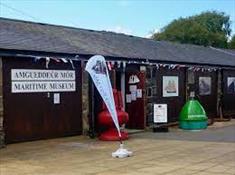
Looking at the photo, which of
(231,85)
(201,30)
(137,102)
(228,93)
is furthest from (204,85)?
(201,30)

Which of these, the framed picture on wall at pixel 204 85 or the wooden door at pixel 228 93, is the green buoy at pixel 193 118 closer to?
the framed picture on wall at pixel 204 85

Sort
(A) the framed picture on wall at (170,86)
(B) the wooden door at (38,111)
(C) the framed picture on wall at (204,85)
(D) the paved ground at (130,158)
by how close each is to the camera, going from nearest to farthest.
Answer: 1. (D) the paved ground at (130,158)
2. (B) the wooden door at (38,111)
3. (A) the framed picture on wall at (170,86)
4. (C) the framed picture on wall at (204,85)

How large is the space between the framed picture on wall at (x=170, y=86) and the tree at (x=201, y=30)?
4278cm

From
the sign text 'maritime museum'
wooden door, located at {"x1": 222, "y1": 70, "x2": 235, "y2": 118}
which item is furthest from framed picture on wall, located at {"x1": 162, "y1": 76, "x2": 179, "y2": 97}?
the sign text 'maritime museum'

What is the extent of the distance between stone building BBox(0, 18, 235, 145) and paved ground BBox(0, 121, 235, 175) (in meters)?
0.75

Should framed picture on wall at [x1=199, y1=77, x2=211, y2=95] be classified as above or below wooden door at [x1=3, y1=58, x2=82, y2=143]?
above

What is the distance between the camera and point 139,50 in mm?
22438

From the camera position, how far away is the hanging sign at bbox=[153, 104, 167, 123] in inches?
805

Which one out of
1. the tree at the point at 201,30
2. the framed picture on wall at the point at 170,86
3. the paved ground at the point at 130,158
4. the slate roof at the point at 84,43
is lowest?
the paved ground at the point at 130,158

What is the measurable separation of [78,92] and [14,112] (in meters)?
2.85

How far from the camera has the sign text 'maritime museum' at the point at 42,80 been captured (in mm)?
15898

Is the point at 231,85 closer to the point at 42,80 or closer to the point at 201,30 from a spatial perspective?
the point at 42,80

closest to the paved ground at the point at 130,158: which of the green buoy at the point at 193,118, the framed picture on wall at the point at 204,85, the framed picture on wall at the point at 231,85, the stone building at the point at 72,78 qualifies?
the stone building at the point at 72,78

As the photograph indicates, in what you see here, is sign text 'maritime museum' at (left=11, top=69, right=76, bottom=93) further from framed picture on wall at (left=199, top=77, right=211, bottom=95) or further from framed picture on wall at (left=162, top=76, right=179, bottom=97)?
framed picture on wall at (left=199, top=77, right=211, bottom=95)
